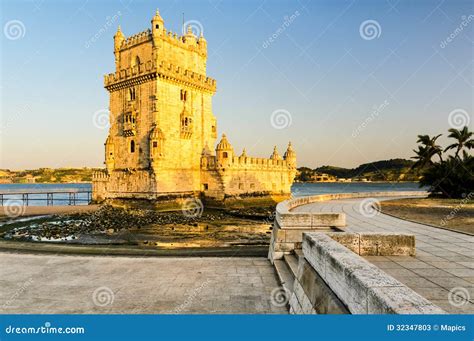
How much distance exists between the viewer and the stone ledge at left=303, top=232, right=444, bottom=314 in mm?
3285

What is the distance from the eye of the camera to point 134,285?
28.0 feet

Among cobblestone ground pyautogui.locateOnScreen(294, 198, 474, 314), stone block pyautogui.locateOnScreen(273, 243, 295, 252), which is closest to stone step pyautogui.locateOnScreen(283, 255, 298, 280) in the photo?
stone block pyautogui.locateOnScreen(273, 243, 295, 252)

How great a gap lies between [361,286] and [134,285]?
21.8 feet

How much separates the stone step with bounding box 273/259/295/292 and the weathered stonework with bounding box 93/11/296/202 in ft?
101

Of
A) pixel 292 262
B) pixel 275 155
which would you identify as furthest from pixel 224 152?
pixel 292 262

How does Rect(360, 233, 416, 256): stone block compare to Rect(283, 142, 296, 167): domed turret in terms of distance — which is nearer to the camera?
Rect(360, 233, 416, 256): stone block

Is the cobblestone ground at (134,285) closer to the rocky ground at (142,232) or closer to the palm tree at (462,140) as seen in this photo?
the rocky ground at (142,232)

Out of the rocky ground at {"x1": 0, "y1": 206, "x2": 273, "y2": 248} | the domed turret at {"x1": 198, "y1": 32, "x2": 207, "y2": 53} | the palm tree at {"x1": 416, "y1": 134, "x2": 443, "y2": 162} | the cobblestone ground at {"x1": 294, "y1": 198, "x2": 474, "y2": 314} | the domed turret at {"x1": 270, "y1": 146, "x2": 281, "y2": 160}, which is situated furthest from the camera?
the domed turret at {"x1": 270, "y1": 146, "x2": 281, "y2": 160}

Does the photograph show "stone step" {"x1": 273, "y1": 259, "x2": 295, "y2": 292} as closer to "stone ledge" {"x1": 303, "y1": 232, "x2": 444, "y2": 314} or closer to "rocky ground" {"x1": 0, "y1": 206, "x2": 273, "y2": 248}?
"stone ledge" {"x1": 303, "y1": 232, "x2": 444, "y2": 314}

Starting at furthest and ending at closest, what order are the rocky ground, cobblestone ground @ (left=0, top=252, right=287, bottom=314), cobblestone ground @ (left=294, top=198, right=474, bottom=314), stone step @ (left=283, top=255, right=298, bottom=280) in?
the rocky ground → stone step @ (left=283, top=255, right=298, bottom=280) → cobblestone ground @ (left=0, top=252, right=287, bottom=314) → cobblestone ground @ (left=294, top=198, right=474, bottom=314)

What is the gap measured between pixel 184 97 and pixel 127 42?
35.7 feet

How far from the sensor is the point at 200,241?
2164cm

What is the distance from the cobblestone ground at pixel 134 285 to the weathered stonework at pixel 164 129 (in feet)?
92.5

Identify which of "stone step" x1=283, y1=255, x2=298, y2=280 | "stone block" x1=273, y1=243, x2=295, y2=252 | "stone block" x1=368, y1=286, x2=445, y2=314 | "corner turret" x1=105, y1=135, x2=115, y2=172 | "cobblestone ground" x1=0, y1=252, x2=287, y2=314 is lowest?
"cobblestone ground" x1=0, y1=252, x2=287, y2=314
